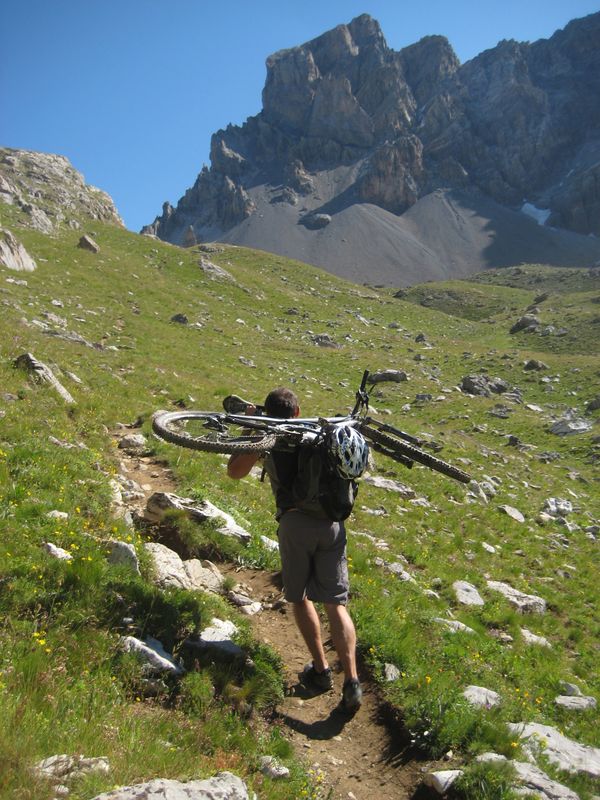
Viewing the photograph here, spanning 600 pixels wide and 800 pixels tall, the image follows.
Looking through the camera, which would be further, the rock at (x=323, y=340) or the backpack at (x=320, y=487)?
the rock at (x=323, y=340)

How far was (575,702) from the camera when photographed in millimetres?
7824

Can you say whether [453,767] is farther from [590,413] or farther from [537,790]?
[590,413]

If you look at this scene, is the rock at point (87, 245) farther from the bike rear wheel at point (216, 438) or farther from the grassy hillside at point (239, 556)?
the bike rear wheel at point (216, 438)

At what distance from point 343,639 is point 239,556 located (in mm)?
3010

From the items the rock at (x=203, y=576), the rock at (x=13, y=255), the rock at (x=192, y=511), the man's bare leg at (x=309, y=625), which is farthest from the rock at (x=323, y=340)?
the man's bare leg at (x=309, y=625)

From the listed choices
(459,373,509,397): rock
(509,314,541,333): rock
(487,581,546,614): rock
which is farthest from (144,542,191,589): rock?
(509,314,541,333): rock

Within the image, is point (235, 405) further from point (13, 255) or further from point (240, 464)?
point (13, 255)

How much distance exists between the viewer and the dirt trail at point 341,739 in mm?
4844

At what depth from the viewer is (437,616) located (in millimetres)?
8680

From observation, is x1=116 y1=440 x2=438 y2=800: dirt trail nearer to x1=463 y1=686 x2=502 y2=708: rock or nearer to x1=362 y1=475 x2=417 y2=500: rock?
x1=463 y1=686 x2=502 y2=708: rock

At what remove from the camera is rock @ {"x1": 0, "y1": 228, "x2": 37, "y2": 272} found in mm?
32125

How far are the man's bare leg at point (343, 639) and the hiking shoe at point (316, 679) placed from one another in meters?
0.36

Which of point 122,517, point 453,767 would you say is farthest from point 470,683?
point 122,517

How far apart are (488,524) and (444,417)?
558 inches
